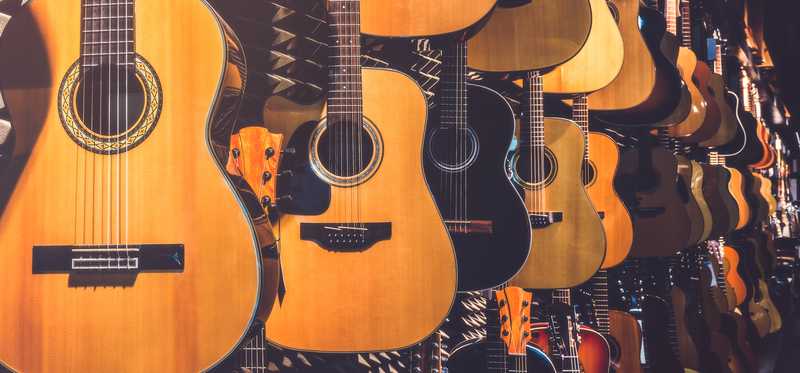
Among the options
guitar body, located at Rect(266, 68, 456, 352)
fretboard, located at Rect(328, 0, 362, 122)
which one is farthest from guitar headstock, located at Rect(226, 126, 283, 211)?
fretboard, located at Rect(328, 0, 362, 122)

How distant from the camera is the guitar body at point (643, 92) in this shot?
2.83m

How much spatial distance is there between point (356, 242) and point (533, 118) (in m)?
0.95

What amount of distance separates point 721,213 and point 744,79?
2870 mm

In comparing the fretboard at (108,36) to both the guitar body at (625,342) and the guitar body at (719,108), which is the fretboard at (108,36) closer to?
the guitar body at (625,342)

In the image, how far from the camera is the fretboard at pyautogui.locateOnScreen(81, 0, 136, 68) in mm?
1420

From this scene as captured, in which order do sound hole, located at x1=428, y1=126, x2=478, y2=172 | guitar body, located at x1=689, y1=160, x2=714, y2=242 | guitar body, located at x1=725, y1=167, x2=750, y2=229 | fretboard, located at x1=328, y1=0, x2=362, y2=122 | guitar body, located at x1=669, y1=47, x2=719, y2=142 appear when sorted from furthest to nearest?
1. guitar body, located at x1=725, y1=167, x2=750, y2=229
2. guitar body, located at x1=689, y1=160, x2=714, y2=242
3. guitar body, located at x1=669, y1=47, x2=719, y2=142
4. sound hole, located at x1=428, y1=126, x2=478, y2=172
5. fretboard, located at x1=328, y1=0, x2=362, y2=122

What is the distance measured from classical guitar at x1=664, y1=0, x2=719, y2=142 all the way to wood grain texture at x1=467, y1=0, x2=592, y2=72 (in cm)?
129

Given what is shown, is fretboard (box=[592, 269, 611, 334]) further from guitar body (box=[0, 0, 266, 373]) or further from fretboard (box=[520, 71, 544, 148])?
guitar body (box=[0, 0, 266, 373])

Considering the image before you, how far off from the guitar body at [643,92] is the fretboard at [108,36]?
189 centimetres

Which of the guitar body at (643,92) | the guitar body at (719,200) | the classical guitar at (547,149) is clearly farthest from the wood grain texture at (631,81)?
the guitar body at (719,200)

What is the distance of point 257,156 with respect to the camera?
5.17ft

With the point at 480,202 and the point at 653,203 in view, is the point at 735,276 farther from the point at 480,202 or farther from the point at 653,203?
the point at 480,202

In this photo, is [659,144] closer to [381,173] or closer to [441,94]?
[441,94]

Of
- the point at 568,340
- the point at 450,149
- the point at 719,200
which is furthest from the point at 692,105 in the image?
the point at 450,149
